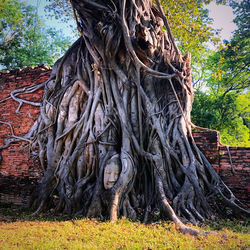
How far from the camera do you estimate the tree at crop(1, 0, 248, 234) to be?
3.32m

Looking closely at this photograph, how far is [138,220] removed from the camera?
2980 mm

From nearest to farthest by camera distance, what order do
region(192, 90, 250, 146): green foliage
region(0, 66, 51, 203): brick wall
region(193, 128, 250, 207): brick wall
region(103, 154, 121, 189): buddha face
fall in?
1. region(103, 154, 121, 189): buddha face
2. region(193, 128, 250, 207): brick wall
3. region(0, 66, 51, 203): brick wall
4. region(192, 90, 250, 146): green foliage

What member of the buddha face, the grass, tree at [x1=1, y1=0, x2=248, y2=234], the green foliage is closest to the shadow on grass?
the grass

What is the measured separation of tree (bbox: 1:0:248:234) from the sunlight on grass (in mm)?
362

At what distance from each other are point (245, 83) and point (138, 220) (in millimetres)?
8785

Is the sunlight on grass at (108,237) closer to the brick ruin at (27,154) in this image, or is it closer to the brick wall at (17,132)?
the brick ruin at (27,154)

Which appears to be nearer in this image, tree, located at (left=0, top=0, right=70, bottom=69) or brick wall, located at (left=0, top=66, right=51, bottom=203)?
brick wall, located at (left=0, top=66, right=51, bottom=203)

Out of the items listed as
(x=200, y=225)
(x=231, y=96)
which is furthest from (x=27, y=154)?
(x=231, y=96)

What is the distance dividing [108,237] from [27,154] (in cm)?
340

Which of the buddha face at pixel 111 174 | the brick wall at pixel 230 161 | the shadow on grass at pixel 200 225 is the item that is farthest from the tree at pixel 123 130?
the brick wall at pixel 230 161

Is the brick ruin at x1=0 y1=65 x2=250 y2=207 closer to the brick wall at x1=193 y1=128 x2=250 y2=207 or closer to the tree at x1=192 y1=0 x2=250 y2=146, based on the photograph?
the brick wall at x1=193 y1=128 x2=250 y2=207

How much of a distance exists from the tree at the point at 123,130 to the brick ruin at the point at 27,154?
33 cm

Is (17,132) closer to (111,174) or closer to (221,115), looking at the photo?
(111,174)

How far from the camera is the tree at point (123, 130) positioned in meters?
3.32
